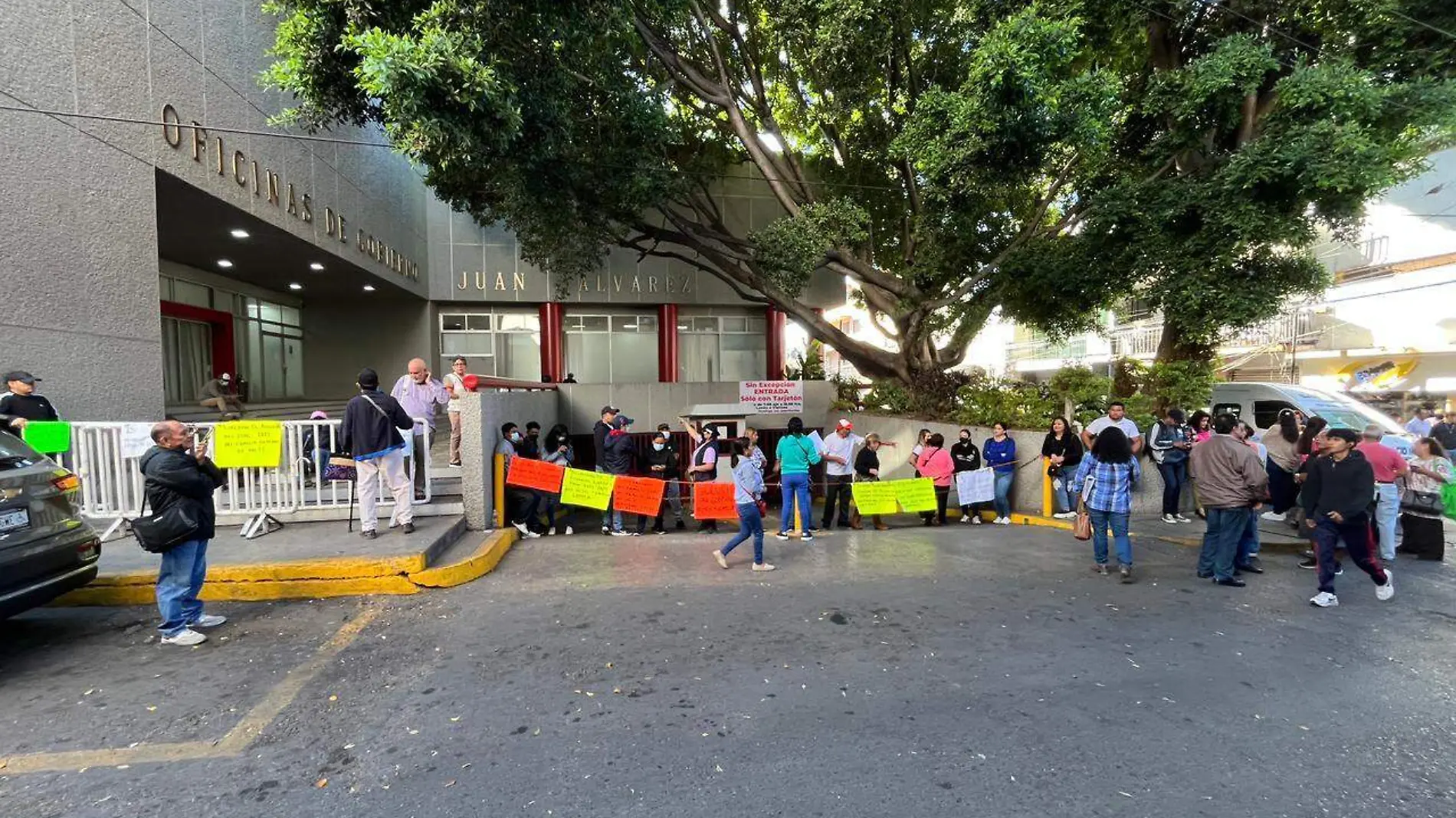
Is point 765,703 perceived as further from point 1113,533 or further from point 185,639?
point 1113,533

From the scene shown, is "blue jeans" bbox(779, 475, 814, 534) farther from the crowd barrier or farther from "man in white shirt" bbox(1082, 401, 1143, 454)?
the crowd barrier

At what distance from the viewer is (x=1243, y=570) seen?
6344mm

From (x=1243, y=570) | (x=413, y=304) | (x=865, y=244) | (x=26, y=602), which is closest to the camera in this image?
(x=26, y=602)

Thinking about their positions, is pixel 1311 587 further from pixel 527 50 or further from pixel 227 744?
pixel 527 50

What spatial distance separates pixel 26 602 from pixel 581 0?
770cm

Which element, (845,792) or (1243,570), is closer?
(845,792)

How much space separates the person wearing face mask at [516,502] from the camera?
25.9ft

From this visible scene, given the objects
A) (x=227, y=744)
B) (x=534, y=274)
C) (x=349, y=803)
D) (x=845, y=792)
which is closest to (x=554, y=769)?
(x=349, y=803)

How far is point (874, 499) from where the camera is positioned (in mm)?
8797

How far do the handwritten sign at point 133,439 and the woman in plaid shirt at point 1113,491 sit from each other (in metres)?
9.63

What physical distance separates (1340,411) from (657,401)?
563 inches

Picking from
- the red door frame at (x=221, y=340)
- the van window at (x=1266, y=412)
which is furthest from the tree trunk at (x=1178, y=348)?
the red door frame at (x=221, y=340)

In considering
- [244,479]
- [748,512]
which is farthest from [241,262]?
[748,512]

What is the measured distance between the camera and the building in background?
22.4 ft
